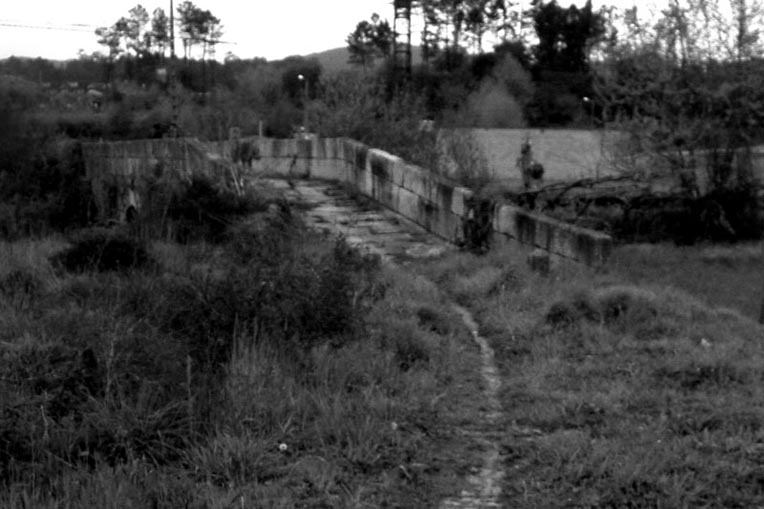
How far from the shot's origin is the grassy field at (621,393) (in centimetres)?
531

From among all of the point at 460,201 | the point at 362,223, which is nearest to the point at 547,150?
the point at 362,223

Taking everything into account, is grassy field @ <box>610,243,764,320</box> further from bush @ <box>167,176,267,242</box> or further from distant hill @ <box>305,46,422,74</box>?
distant hill @ <box>305,46,422,74</box>

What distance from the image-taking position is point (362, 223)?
15.8 metres

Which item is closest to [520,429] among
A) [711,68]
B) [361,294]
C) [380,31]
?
[361,294]

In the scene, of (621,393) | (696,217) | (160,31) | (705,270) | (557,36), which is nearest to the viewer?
(621,393)

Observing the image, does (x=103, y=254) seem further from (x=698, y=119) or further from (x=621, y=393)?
(x=698, y=119)

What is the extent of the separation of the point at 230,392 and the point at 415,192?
992 cm

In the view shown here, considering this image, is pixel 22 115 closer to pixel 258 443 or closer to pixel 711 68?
pixel 711 68

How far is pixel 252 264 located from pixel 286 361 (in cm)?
153

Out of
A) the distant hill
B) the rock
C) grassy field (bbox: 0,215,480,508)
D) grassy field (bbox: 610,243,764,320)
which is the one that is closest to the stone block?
grassy field (bbox: 610,243,764,320)

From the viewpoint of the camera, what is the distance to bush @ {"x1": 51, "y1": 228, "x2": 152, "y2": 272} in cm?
998

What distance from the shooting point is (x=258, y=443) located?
5617 mm

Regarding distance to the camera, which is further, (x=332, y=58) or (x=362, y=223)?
(x=332, y=58)

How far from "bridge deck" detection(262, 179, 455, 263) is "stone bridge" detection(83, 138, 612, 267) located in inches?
1.8
